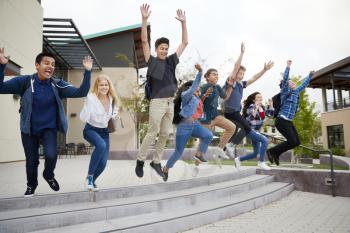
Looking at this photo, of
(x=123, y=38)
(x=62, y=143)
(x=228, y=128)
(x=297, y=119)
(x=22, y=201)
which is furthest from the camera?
(x=123, y=38)

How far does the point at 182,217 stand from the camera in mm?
4145

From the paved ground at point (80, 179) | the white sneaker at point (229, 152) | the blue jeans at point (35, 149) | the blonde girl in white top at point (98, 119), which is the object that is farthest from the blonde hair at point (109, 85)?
the white sneaker at point (229, 152)

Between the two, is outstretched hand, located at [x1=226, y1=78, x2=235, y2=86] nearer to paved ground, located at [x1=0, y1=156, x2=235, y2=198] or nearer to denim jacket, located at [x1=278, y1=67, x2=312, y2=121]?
denim jacket, located at [x1=278, y1=67, x2=312, y2=121]

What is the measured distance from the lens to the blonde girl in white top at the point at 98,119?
4.27 metres

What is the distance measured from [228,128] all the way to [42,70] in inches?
161

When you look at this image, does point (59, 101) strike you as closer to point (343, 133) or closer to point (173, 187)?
point (173, 187)

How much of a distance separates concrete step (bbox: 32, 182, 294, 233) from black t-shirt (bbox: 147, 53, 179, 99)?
1816 millimetres

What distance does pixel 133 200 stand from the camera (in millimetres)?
4348

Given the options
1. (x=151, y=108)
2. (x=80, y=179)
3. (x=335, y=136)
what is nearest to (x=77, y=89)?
(x=151, y=108)

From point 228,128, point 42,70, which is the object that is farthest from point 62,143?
point 42,70

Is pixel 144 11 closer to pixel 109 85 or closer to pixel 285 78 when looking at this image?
pixel 109 85

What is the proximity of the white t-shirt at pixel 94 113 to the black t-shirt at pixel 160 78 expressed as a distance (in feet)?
2.87

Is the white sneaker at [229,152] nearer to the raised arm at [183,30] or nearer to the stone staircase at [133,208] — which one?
the stone staircase at [133,208]

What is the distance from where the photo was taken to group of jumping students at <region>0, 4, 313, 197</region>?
12.9 feet
